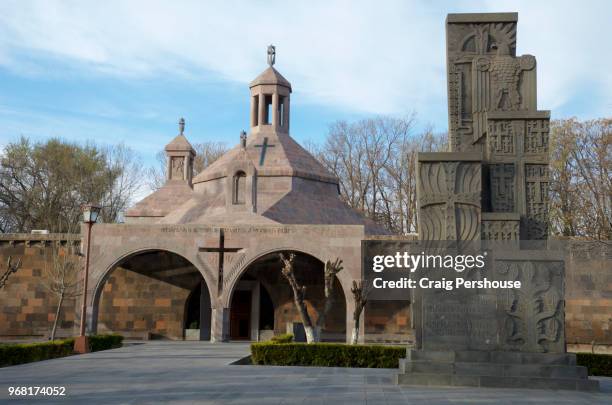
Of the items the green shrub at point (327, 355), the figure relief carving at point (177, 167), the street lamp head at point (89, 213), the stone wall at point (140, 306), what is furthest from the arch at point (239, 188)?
the green shrub at point (327, 355)

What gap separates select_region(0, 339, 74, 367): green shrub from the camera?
12.6 metres

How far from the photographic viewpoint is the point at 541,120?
10.2m

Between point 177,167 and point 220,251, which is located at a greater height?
point 177,167

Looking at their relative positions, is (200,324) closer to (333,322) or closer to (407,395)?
(333,322)

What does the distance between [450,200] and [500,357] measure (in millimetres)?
2503

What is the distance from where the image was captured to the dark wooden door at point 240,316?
25.2 m

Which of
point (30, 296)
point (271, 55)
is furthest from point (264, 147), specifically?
Answer: point (30, 296)

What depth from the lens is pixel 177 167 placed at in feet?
111

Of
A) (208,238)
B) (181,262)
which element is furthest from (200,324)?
(208,238)

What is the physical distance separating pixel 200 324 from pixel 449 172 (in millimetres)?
16613

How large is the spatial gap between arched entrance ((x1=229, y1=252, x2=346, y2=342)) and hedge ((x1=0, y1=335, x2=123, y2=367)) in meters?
7.41

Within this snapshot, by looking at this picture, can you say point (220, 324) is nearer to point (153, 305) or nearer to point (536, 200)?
point (153, 305)

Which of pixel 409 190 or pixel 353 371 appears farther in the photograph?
pixel 409 190

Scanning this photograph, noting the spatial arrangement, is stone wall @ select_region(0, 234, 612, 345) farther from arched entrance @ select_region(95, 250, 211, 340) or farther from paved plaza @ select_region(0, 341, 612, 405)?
paved plaza @ select_region(0, 341, 612, 405)
